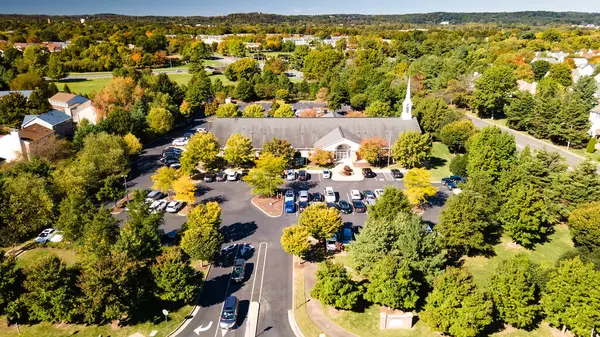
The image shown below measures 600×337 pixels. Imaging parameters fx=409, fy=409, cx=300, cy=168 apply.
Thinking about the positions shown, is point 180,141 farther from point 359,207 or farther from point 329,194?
point 359,207

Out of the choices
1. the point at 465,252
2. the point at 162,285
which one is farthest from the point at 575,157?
the point at 162,285

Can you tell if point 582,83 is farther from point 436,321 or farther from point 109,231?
point 109,231

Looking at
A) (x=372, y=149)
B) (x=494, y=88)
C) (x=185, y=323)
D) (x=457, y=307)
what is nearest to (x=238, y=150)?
(x=372, y=149)

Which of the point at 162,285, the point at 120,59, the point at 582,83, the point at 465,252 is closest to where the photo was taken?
the point at 162,285

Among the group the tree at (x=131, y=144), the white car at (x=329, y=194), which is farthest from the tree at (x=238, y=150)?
the tree at (x=131, y=144)

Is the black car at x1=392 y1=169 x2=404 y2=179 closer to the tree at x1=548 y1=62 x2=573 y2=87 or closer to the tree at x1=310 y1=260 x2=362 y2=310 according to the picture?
the tree at x1=310 y1=260 x2=362 y2=310

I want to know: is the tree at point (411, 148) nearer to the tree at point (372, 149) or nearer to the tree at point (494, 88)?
the tree at point (372, 149)
